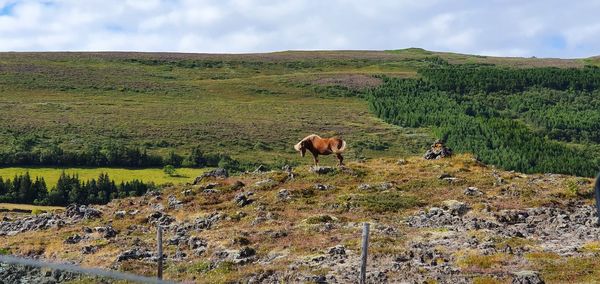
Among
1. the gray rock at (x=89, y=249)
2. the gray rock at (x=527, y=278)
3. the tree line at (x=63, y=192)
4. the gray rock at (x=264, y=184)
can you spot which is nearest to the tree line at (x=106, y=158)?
the tree line at (x=63, y=192)

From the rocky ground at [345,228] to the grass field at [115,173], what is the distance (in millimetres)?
75118

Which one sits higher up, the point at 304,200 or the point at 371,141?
the point at 304,200

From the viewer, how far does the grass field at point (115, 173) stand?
114931 mm

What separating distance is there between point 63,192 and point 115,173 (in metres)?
25.5

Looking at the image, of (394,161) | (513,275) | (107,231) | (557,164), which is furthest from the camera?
(557,164)

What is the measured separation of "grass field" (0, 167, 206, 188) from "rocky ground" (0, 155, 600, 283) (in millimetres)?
75118

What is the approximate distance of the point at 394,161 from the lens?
4381 cm

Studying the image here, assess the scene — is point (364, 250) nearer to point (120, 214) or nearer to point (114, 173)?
point (120, 214)

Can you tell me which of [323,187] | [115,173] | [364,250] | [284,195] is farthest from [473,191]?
[115,173]

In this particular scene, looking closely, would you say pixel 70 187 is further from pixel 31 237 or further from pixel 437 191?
pixel 437 191

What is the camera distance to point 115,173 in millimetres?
119688

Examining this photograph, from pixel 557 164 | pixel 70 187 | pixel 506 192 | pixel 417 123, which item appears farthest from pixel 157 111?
pixel 506 192

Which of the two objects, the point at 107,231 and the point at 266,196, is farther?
the point at 266,196

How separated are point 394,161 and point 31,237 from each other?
863 inches
